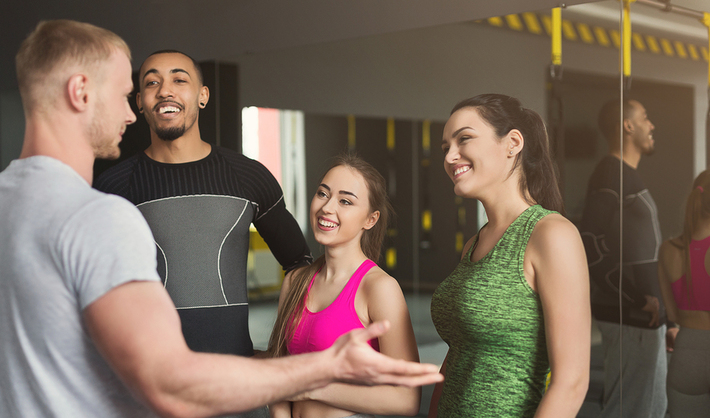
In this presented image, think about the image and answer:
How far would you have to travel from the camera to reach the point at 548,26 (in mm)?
2033

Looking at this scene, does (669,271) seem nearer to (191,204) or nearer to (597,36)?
(597,36)

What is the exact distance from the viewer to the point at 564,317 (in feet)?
4.39

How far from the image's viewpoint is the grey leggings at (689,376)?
5.66ft

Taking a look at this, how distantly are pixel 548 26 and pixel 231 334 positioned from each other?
4.80 feet

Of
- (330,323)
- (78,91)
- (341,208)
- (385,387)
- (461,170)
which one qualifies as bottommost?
(385,387)

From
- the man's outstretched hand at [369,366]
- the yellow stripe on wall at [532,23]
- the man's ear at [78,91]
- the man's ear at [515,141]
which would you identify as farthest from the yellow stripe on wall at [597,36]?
the man's ear at [78,91]

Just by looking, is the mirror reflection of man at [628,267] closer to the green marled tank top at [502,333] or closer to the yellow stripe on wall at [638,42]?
the yellow stripe on wall at [638,42]

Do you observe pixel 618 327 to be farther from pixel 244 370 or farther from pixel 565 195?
pixel 244 370

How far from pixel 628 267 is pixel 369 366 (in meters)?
1.21

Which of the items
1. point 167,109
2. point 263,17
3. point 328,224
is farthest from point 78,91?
point 263,17

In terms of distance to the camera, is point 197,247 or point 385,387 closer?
point 385,387

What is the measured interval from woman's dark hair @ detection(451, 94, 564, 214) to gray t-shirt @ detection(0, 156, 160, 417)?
97 centimetres

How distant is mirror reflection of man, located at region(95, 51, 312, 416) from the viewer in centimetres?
198

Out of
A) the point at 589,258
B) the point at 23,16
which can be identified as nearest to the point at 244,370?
the point at 589,258
